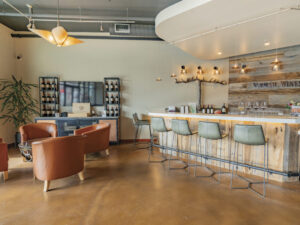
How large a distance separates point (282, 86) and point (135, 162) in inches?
181

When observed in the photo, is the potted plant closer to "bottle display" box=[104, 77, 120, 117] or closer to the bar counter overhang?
"bottle display" box=[104, 77, 120, 117]

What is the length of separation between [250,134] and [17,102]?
243 inches

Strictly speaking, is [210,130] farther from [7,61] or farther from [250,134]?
[7,61]

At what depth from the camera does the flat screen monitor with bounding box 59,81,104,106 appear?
226 inches

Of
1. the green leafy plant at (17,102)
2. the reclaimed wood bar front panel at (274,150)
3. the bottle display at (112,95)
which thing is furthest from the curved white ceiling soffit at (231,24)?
the green leafy plant at (17,102)

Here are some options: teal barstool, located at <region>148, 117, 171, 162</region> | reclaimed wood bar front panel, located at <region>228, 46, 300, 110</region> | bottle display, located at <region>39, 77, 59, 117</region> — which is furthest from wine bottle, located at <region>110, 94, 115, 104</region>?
reclaimed wood bar front panel, located at <region>228, 46, 300, 110</region>

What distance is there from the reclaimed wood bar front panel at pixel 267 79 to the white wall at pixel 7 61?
7023 millimetres

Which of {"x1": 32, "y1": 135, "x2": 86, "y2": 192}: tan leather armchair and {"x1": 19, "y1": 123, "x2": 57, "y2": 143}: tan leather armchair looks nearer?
{"x1": 32, "y1": 135, "x2": 86, "y2": 192}: tan leather armchair

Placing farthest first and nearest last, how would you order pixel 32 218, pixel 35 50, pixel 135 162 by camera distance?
pixel 35 50 → pixel 135 162 → pixel 32 218

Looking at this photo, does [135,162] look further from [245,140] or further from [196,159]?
[245,140]

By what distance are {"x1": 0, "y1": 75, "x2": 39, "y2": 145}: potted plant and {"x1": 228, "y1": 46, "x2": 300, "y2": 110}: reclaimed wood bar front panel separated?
649cm

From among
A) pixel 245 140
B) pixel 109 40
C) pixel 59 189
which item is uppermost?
pixel 109 40

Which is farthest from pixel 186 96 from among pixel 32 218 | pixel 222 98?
pixel 32 218

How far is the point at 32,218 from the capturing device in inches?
80.5
